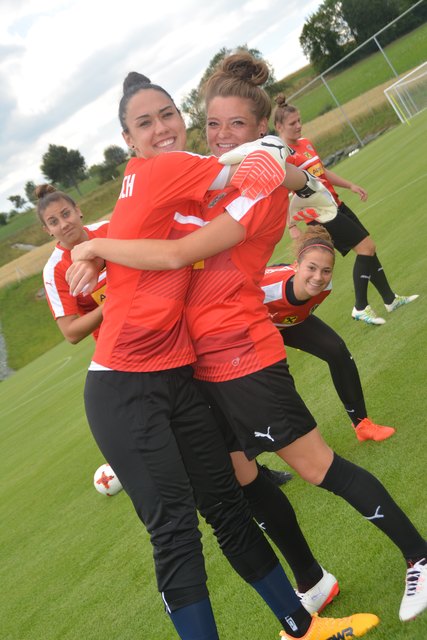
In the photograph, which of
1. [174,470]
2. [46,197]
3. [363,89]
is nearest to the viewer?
[174,470]

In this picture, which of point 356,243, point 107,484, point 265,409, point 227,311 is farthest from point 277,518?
point 356,243

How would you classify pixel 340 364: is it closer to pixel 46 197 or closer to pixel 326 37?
pixel 46 197

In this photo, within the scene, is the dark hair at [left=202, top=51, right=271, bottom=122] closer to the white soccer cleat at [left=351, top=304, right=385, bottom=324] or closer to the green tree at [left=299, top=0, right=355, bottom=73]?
the white soccer cleat at [left=351, top=304, right=385, bottom=324]

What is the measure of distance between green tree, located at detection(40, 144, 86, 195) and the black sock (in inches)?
3230

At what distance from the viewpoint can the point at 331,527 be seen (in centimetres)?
352

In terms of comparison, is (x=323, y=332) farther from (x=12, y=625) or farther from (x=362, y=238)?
(x=12, y=625)

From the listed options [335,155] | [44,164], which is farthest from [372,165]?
[44,164]

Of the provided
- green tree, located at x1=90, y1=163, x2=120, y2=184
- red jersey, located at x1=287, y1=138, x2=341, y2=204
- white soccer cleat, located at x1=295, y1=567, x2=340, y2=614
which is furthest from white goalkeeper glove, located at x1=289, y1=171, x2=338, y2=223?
green tree, located at x1=90, y1=163, x2=120, y2=184

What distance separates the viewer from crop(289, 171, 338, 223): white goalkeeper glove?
2910mm

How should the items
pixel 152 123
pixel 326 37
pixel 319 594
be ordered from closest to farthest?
pixel 152 123
pixel 319 594
pixel 326 37

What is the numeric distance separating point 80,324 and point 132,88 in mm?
1541

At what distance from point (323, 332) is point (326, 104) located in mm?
33153

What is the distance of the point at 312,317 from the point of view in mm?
4441

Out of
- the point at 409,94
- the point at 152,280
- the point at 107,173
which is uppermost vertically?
the point at 107,173
